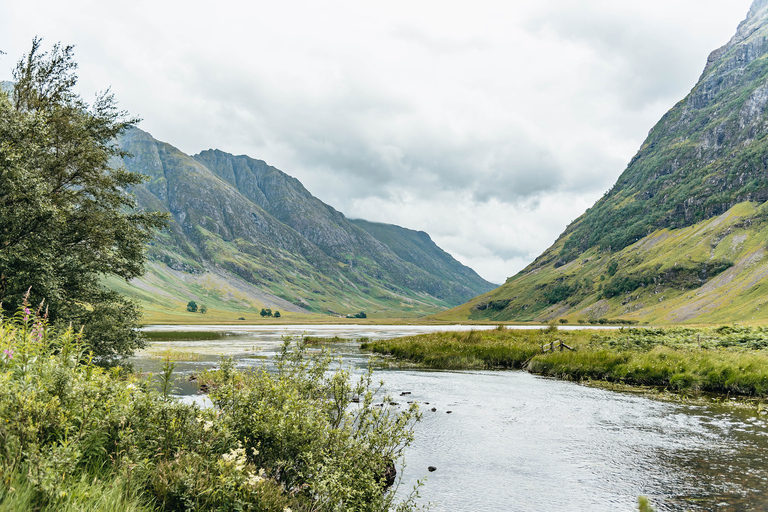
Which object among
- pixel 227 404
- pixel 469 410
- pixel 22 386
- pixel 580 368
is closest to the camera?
pixel 22 386

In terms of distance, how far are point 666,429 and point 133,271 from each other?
34.4 m

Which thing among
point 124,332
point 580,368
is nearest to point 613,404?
point 580,368

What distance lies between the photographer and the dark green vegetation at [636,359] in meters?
31.7

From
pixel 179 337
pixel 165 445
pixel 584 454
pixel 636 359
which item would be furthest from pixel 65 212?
pixel 179 337

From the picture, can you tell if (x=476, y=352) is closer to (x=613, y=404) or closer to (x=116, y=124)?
(x=613, y=404)

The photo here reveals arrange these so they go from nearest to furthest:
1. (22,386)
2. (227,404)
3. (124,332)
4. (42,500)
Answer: (42,500)
(22,386)
(227,404)
(124,332)

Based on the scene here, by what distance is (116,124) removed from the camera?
33062 mm

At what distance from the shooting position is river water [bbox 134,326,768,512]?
47.4 feet

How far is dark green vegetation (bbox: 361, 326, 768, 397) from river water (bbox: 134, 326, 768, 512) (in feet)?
17.4

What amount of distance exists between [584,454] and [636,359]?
2346 cm

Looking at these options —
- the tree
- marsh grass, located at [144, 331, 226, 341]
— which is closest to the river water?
the tree

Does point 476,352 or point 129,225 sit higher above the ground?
point 129,225

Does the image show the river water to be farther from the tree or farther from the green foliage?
the tree

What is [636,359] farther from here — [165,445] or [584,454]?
[165,445]
